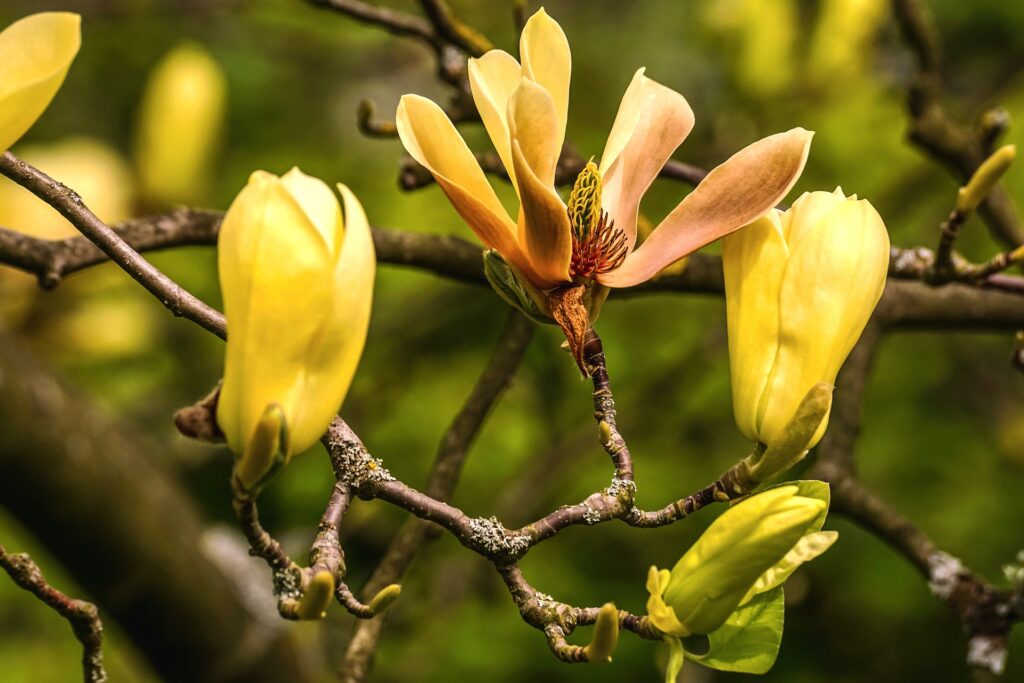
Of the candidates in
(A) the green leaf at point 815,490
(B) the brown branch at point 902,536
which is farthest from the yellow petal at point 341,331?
(B) the brown branch at point 902,536

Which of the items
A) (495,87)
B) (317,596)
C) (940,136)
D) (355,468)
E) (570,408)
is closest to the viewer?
(317,596)

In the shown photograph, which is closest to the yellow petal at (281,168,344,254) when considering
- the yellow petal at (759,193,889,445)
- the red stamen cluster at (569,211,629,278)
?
the red stamen cluster at (569,211,629,278)

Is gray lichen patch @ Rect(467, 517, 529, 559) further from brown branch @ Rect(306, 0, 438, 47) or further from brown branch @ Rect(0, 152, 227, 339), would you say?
brown branch @ Rect(306, 0, 438, 47)

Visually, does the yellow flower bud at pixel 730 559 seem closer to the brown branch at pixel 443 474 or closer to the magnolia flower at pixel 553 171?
the magnolia flower at pixel 553 171

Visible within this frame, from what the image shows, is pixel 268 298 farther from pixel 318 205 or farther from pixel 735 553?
pixel 735 553

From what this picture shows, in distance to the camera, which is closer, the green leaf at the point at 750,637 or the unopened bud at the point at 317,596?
the unopened bud at the point at 317,596

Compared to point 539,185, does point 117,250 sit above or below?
below

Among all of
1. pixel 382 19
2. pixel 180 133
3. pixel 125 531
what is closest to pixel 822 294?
pixel 382 19

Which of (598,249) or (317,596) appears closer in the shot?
(317,596)
